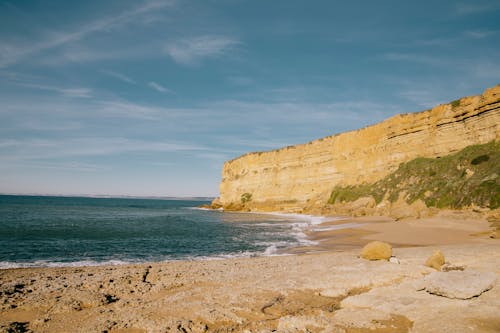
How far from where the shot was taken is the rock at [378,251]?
11742mm

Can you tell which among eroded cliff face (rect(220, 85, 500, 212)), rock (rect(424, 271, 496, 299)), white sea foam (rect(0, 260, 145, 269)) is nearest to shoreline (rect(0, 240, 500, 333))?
rock (rect(424, 271, 496, 299))

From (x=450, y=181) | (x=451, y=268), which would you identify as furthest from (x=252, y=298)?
(x=450, y=181)

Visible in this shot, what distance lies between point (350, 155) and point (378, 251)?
45.6 metres

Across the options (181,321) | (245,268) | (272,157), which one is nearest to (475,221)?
(245,268)

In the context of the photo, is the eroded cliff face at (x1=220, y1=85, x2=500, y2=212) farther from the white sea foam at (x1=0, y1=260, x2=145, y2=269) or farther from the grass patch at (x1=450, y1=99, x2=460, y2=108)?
the white sea foam at (x1=0, y1=260, x2=145, y2=269)

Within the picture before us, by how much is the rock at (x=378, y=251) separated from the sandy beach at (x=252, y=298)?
48 centimetres

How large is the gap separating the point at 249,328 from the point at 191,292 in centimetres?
301

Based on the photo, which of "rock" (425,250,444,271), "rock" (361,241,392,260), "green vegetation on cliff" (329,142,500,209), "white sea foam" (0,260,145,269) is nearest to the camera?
"rock" (425,250,444,271)

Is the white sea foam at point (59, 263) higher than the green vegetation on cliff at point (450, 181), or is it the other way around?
the green vegetation on cliff at point (450, 181)

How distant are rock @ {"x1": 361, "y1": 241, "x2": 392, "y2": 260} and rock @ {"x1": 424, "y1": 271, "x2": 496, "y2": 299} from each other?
4.11 m

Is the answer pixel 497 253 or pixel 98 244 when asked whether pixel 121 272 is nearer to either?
pixel 98 244

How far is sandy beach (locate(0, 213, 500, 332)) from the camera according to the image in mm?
5957

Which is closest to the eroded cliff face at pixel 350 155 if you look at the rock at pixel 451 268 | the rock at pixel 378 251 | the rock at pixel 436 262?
the rock at pixel 378 251

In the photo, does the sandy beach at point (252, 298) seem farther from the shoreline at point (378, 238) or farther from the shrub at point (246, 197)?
the shrub at point (246, 197)
